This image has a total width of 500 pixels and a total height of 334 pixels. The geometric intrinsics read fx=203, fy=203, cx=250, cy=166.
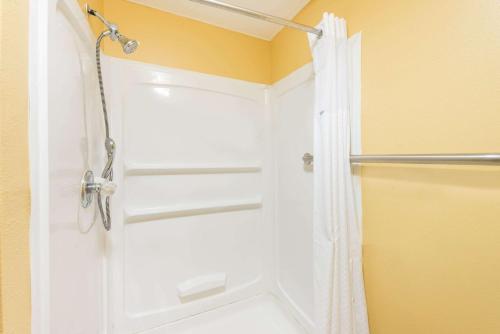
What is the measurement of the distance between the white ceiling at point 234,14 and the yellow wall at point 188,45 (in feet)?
0.11

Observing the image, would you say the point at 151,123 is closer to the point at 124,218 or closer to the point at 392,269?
the point at 124,218

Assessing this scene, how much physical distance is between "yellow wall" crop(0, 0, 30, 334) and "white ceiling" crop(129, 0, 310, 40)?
0.94 metres

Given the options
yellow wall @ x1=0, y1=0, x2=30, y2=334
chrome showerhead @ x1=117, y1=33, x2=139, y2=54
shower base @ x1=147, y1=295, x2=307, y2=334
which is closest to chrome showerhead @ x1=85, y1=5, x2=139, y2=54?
chrome showerhead @ x1=117, y1=33, x2=139, y2=54

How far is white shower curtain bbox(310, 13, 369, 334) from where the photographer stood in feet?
2.69

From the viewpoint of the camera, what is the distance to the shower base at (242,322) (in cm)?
118

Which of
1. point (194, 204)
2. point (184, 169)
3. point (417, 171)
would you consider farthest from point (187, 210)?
point (417, 171)

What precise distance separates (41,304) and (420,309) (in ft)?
3.57

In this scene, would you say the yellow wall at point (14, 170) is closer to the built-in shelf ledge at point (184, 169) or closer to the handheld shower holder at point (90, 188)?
the handheld shower holder at point (90, 188)

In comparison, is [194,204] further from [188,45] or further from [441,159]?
[441,159]

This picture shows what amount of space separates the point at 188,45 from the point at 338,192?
4.00 feet

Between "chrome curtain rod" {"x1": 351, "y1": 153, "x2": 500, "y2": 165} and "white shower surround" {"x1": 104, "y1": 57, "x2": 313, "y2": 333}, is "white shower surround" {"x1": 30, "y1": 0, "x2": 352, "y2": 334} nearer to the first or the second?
"white shower surround" {"x1": 104, "y1": 57, "x2": 313, "y2": 333}

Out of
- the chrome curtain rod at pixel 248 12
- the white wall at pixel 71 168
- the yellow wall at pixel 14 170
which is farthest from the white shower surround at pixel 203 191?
the yellow wall at pixel 14 170

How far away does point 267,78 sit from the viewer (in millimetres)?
1508

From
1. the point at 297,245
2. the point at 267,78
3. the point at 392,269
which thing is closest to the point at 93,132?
the point at 267,78
